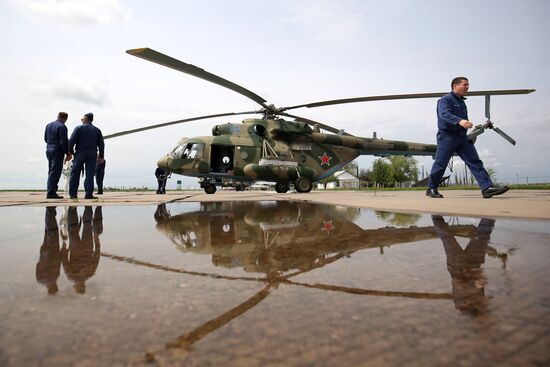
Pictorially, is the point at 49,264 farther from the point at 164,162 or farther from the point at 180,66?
the point at 164,162

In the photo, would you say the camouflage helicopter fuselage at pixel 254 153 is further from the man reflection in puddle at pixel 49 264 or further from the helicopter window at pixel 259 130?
the man reflection in puddle at pixel 49 264

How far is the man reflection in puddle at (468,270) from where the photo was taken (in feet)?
2.25

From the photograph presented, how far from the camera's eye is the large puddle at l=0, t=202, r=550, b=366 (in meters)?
0.50

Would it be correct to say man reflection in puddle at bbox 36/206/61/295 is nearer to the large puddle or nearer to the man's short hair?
the large puddle

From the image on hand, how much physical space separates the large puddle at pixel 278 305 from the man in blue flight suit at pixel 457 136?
13.7 ft

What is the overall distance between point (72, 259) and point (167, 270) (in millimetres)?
439

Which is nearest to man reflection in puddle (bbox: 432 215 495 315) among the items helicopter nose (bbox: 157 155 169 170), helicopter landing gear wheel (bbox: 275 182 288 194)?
helicopter landing gear wheel (bbox: 275 182 288 194)

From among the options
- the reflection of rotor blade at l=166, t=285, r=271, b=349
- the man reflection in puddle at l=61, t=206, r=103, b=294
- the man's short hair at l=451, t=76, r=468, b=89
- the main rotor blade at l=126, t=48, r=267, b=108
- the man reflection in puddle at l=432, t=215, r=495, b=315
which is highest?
the main rotor blade at l=126, t=48, r=267, b=108

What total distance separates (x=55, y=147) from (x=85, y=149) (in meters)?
0.67

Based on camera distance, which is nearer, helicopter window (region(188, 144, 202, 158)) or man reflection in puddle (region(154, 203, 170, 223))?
man reflection in puddle (region(154, 203, 170, 223))

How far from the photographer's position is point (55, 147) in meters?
5.98

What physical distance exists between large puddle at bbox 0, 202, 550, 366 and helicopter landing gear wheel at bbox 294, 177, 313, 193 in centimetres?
962

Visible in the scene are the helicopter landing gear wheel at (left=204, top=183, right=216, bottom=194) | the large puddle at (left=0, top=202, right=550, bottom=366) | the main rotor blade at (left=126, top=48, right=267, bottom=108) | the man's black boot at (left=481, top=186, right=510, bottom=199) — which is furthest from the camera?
the helicopter landing gear wheel at (left=204, top=183, right=216, bottom=194)

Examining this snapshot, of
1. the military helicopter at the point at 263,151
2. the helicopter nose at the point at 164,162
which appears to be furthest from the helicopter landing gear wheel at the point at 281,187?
the helicopter nose at the point at 164,162
